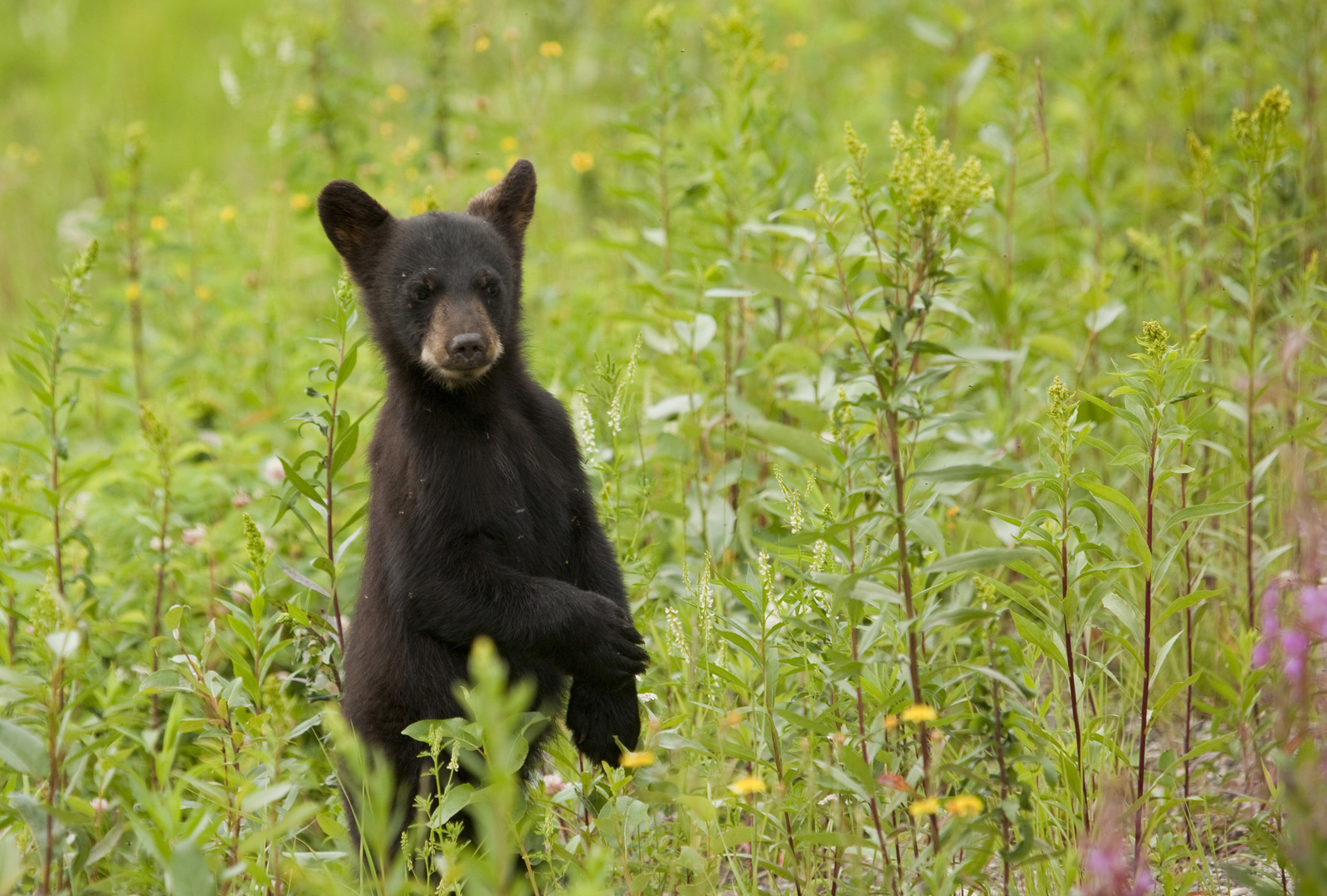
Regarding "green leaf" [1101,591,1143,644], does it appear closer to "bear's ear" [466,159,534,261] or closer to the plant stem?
the plant stem

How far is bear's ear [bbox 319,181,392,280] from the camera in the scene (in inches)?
133

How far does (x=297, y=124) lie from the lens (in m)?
6.22

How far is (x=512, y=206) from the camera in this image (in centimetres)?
373

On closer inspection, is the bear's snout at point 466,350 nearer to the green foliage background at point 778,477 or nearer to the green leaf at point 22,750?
the green foliage background at point 778,477

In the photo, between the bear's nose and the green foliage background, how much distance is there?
0.26 meters

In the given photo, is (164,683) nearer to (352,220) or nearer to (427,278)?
(427,278)

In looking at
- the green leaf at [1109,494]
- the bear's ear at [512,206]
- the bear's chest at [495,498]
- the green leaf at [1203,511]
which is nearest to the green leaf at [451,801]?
the bear's chest at [495,498]

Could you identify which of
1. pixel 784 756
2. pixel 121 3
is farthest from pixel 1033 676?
pixel 121 3

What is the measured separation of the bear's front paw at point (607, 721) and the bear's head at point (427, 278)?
0.92 metres

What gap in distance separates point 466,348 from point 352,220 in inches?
27.9

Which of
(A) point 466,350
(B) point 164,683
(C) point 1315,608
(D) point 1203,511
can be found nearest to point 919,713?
(D) point 1203,511

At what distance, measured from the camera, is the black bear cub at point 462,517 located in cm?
296

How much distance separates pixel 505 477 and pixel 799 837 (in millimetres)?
1267

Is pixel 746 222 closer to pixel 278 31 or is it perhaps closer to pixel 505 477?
pixel 505 477
